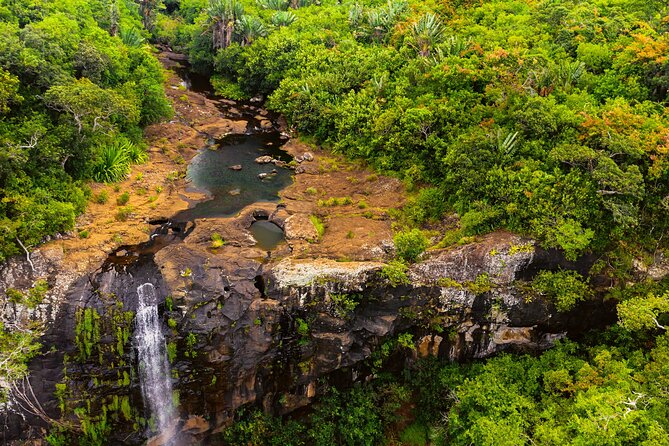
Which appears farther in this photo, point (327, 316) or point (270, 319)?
point (327, 316)

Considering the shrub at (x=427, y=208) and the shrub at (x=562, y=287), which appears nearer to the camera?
the shrub at (x=562, y=287)

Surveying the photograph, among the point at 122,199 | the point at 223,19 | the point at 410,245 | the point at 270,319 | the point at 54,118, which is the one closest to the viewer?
the point at 270,319

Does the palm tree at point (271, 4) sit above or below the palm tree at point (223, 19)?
above

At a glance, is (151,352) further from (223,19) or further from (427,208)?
A: (223,19)

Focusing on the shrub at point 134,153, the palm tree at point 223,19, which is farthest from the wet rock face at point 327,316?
the palm tree at point 223,19

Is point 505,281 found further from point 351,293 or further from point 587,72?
point 587,72

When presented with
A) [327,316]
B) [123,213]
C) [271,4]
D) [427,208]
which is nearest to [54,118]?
[123,213]

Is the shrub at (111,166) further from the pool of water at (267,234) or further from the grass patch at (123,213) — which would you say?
the pool of water at (267,234)
